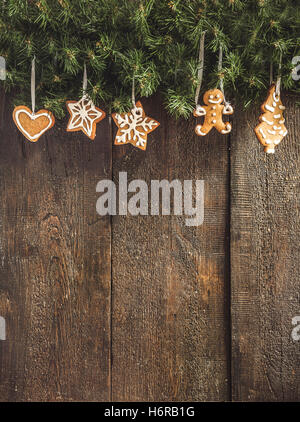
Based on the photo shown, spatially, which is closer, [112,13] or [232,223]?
[112,13]

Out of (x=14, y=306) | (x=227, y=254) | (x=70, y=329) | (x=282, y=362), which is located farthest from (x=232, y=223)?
(x=14, y=306)

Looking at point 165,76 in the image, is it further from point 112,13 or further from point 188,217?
point 188,217

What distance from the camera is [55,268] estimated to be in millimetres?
837

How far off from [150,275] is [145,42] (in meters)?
0.55

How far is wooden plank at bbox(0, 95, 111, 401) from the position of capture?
0.83m

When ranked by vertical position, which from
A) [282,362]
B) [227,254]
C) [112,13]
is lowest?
[282,362]

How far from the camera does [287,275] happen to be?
2.75ft

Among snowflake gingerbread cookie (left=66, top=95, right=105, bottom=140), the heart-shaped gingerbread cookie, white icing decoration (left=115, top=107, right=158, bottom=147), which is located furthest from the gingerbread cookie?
the heart-shaped gingerbread cookie

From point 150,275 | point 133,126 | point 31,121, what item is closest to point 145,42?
point 133,126

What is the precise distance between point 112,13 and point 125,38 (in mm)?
54

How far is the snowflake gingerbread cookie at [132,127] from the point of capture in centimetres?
71

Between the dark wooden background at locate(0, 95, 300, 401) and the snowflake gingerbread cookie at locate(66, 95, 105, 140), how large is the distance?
0.41 ft

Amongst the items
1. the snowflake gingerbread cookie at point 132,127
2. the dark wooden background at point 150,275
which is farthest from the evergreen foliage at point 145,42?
the dark wooden background at point 150,275

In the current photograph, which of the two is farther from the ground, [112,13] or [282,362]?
[112,13]
